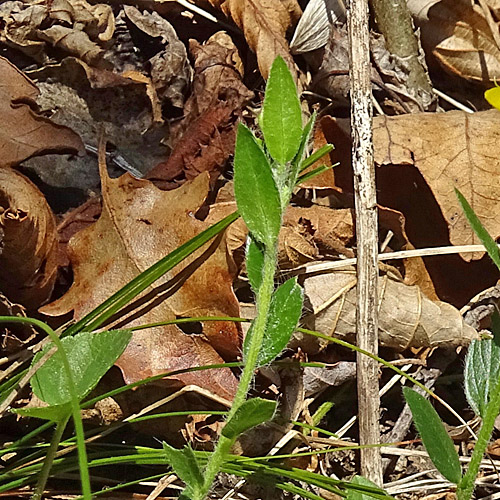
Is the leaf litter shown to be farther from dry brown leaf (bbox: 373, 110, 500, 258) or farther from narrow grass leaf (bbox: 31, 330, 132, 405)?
narrow grass leaf (bbox: 31, 330, 132, 405)

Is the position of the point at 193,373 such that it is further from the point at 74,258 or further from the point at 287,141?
the point at 287,141

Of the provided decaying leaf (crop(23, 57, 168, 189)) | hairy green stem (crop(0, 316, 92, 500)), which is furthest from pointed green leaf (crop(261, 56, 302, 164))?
decaying leaf (crop(23, 57, 168, 189))

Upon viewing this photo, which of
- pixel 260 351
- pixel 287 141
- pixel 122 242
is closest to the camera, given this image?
pixel 287 141

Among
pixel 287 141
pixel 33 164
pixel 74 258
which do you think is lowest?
pixel 74 258

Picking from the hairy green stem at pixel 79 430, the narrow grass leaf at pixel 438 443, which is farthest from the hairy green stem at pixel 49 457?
the narrow grass leaf at pixel 438 443

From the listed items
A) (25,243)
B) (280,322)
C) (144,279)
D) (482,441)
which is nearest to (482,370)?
(482,441)

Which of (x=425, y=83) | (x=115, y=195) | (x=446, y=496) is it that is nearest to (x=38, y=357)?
(x=115, y=195)

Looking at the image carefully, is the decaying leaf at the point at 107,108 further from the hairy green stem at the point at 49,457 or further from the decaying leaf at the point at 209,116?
the hairy green stem at the point at 49,457
